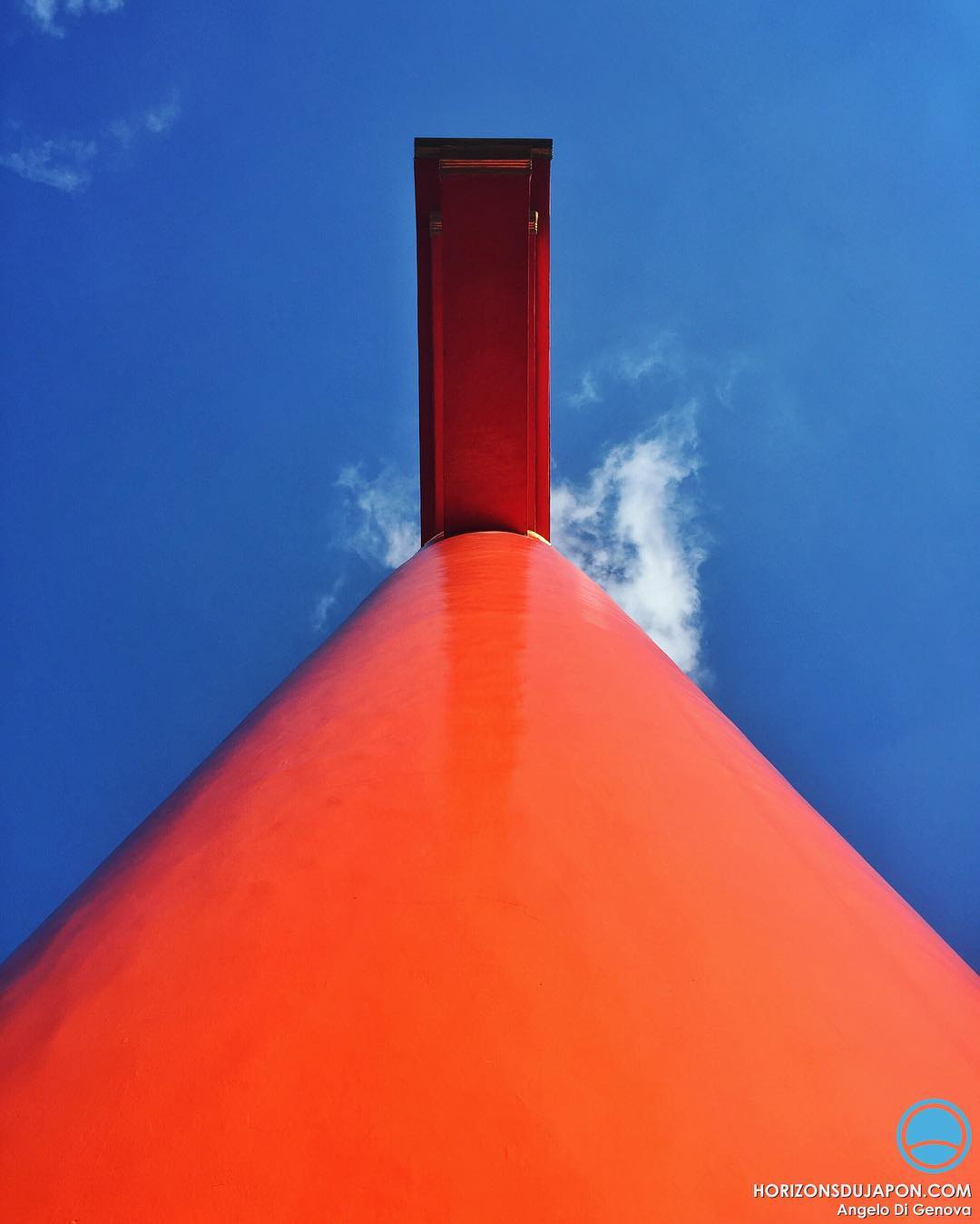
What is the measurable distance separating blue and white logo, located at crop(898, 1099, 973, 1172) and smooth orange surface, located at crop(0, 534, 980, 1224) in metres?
0.02

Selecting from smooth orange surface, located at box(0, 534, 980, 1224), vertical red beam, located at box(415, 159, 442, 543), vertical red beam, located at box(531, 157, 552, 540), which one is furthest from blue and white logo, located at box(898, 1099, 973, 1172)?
vertical red beam, located at box(415, 159, 442, 543)

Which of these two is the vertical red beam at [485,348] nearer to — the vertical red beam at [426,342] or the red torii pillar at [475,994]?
the vertical red beam at [426,342]

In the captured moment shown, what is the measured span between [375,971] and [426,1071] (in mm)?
205

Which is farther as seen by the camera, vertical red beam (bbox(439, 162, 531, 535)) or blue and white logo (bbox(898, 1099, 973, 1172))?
vertical red beam (bbox(439, 162, 531, 535))

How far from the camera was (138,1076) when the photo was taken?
108 cm

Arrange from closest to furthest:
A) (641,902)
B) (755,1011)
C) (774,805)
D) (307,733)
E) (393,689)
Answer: (755,1011)
(641,902)
(774,805)
(307,733)
(393,689)

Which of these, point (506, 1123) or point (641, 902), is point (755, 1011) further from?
point (506, 1123)

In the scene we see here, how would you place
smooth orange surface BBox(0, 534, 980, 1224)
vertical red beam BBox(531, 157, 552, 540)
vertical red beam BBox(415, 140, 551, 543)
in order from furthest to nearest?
1. vertical red beam BBox(531, 157, 552, 540)
2. vertical red beam BBox(415, 140, 551, 543)
3. smooth orange surface BBox(0, 534, 980, 1224)

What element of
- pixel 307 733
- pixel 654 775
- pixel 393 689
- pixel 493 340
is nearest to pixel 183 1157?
pixel 654 775

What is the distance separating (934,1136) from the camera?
104 cm

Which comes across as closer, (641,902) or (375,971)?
(375,971)

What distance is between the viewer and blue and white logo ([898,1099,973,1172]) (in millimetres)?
974

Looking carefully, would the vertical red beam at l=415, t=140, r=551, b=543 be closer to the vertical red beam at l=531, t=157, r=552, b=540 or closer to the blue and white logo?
the vertical red beam at l=531, t=157, r=552, b=540

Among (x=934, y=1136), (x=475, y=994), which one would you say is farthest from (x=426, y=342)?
(x=934, y=1136)
